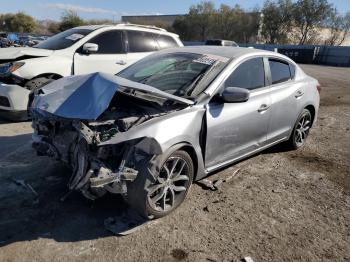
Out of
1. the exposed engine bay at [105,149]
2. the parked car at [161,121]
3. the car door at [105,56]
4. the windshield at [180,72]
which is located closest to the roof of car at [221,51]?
the parked car at [161,121]

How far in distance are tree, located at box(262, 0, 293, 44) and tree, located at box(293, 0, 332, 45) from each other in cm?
112

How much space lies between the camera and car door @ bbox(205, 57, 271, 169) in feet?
13.9

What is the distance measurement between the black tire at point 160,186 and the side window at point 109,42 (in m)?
4.79

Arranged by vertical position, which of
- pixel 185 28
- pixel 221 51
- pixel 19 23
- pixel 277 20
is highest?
pixel 221 51

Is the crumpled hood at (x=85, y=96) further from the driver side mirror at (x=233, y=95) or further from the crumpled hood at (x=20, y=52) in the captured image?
the crumpled hood at (x=20, y=52)

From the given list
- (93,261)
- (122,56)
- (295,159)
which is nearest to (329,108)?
(295,159)

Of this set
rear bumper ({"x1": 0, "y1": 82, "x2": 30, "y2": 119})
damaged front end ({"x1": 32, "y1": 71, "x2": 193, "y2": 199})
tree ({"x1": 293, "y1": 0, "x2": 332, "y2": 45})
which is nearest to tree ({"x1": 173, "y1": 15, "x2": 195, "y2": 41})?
tree ({"x1": 293, "y1": 0, "x2": 332, "y2": 45})

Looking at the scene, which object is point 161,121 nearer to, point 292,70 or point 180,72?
point 180,72

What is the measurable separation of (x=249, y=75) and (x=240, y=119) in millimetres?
698

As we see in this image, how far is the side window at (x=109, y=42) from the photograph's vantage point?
7986 mm

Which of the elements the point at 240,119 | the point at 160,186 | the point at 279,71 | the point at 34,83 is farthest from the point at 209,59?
the point at 34,83

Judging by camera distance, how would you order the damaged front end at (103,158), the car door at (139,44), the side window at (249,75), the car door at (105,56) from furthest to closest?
the car door at (139,44)
the car door at (105,56)
the side window at (249,75)
the damaged front end at (103,158)

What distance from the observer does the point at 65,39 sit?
7969 millimetres

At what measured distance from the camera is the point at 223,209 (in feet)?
13.6
